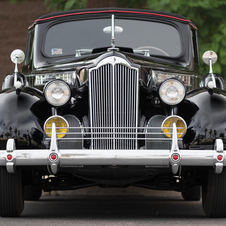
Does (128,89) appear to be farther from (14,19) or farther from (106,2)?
(14,19)

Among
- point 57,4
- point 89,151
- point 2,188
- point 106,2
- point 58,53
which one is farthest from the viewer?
point 106,2

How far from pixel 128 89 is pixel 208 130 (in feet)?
2.51

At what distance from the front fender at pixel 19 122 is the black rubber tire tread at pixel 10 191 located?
25 cm

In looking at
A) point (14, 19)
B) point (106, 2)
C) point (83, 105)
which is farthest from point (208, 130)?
point (14, 19)

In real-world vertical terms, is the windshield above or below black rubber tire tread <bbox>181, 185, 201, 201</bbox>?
above

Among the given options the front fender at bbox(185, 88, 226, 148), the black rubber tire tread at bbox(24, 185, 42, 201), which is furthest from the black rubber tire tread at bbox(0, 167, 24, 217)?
the black rubber tire tread at bbox(24, 185, 42, 201)

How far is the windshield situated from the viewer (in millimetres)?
5832

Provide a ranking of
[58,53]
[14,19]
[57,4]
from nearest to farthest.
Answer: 1. [58,53]
2. [57,4]
3. [14,19]

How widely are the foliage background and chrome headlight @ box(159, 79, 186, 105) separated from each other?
13.5ft

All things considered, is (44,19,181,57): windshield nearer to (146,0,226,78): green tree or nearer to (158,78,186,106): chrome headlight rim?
(158,78,186,106): chrome headlight rim

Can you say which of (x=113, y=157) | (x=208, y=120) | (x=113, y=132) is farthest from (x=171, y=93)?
(x=113, y=157)

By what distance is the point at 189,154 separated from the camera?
4.13 m

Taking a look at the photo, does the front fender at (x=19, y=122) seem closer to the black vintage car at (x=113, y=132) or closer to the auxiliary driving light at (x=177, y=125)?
the black vintage car at (x=113, y=132)

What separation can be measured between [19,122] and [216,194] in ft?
5.76
